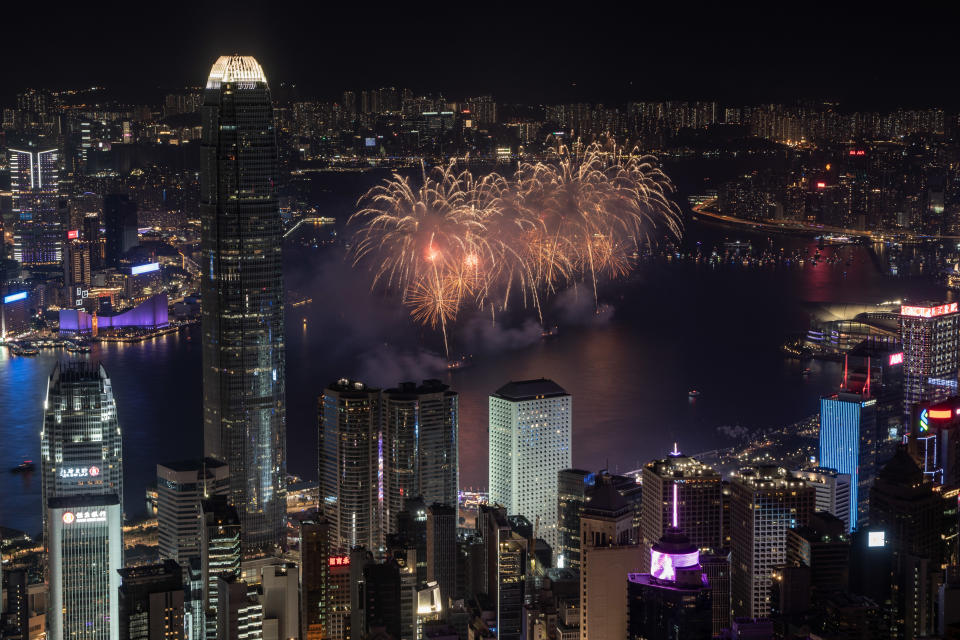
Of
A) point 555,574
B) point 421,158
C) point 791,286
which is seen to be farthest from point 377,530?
point 791,286

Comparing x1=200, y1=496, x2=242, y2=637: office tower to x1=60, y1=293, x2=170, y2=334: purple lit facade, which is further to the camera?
x1=60, y1=293, x2=170, y2=334: purple lit facade

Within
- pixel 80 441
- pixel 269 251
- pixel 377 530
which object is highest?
pixel 269 251

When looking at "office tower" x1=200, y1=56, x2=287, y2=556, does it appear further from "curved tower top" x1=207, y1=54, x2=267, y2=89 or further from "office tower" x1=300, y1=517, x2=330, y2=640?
"office tower" x1=300, y1=517, x2=330, y2=640

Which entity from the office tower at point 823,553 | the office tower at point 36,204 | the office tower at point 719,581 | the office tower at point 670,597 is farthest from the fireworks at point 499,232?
the office tower at point 36,204

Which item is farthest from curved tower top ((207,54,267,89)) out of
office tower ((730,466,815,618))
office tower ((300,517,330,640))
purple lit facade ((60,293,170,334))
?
purple lit facade ((60,293,170,334))

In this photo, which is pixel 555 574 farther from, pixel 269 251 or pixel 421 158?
pixel 421 158
